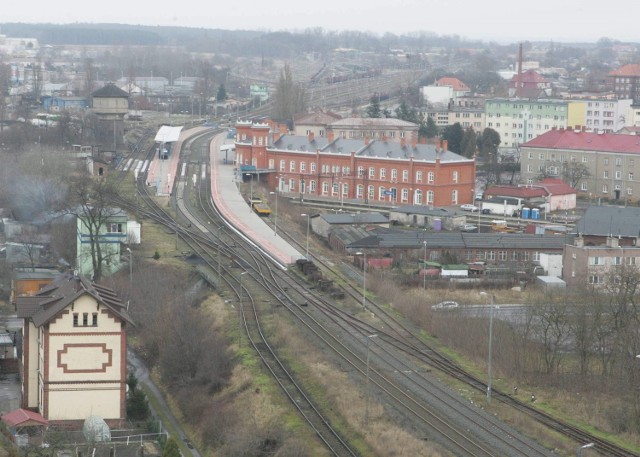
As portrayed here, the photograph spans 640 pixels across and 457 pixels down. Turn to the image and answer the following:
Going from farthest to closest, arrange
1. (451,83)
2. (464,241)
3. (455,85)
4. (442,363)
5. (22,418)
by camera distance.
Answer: (451,83) → (455,85) → (464,241) → (442,363) → (22,418)

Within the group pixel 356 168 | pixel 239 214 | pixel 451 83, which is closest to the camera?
pixel 239 214

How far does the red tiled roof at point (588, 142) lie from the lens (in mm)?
53438

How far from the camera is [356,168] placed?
50250 mm

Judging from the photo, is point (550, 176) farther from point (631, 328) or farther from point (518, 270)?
point (631, 328)

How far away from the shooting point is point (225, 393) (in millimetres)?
23547

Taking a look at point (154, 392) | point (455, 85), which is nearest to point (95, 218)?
point (154, 392)

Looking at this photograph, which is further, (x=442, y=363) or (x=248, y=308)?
(x=248, y=308)

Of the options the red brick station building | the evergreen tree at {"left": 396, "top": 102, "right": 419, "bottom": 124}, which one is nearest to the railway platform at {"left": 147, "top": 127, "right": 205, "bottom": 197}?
the red brick station building

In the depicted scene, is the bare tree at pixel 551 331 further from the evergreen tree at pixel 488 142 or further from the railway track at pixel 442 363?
the evergreen tree at pixel 488 142

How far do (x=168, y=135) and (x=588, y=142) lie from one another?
61.4ft

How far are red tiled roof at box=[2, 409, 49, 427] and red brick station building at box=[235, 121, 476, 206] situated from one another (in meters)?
27.7

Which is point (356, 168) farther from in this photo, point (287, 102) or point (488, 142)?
point (287, 102)

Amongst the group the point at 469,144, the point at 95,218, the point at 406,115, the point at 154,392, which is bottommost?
the point at 154,392

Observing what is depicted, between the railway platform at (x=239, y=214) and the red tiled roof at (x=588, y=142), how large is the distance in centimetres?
1310
